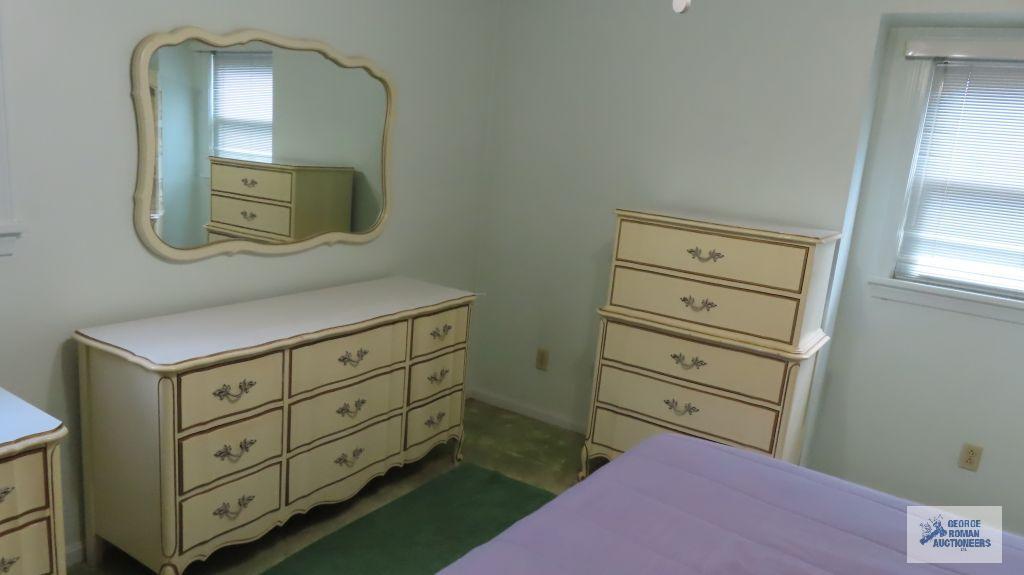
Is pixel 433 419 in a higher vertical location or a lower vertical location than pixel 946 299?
lower

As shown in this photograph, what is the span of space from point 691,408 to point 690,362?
19cm

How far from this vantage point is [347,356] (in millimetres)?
2533

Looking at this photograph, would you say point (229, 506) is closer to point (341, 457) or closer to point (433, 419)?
point (341, 457)

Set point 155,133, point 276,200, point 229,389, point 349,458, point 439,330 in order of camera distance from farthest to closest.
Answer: point 439,330 → point 276,200 → point 349,458 → point 155,133 → point 229,389

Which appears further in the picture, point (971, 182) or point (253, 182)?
point (971, 182)

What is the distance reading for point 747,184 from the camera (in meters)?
3.09

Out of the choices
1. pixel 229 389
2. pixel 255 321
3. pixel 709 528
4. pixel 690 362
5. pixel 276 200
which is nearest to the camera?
pixel 709 528

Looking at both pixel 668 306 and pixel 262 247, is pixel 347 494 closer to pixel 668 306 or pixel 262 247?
pixel 262 247

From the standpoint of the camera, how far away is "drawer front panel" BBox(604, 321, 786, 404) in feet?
8.87

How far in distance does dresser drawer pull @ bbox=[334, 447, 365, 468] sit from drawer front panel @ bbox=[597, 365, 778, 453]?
1.04 m

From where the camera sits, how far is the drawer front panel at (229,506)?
2.13 m

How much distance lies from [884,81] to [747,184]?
666 mm

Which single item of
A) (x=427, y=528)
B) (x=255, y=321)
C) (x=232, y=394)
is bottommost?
(x=427, y=528)

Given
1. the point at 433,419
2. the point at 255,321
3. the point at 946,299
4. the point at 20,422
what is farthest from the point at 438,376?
the point at 946,299
